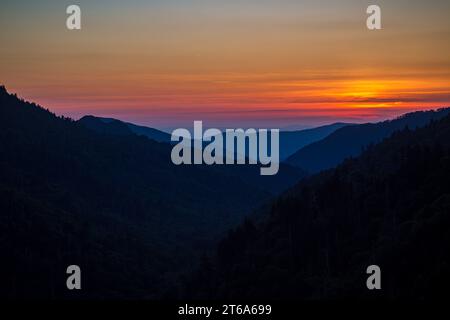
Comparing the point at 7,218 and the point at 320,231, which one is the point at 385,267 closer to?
the point at 320,231

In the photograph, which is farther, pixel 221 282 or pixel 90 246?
pixel 90 246

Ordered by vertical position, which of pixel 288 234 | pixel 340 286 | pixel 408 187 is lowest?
pixel 340 286
